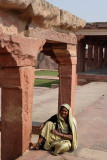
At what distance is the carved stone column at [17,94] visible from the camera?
12.6ft

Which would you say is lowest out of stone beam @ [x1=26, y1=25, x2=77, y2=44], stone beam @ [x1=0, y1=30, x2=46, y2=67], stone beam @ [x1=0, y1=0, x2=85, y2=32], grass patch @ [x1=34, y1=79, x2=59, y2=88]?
grass patch @ [x1=34, y1=79, x2=59, y2=88]

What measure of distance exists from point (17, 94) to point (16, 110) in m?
0.27

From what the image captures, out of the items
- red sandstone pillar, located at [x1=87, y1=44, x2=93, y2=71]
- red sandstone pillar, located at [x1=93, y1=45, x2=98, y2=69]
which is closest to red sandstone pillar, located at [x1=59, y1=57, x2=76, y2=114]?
red sandstone pillar, located at [x1=87, y1=44, x2=93, y2=71]

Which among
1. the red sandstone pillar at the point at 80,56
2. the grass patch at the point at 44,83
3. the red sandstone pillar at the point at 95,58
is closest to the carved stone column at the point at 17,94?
the red sandstone pillar at the point at 80,56

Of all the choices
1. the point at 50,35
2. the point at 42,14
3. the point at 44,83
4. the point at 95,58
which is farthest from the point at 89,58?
the point at 42,14

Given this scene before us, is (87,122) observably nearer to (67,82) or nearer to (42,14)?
(67,82)

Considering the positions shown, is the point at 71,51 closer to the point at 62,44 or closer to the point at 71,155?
the point at 62,44

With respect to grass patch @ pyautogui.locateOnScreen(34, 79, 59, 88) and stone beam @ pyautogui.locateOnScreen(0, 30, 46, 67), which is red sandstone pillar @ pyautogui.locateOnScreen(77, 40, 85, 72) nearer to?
grass patch @ pyautogui.locateOnScreen(34, 79, 59, 88)

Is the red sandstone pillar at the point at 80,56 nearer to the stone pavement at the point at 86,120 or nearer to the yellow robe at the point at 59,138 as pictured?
the stone pavement at the point at 86,120

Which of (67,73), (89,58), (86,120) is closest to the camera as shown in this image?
(67,73)

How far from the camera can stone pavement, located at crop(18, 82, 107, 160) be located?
413 cm

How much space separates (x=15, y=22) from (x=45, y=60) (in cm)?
2699

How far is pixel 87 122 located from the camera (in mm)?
6449

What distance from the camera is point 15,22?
370 centimetres
